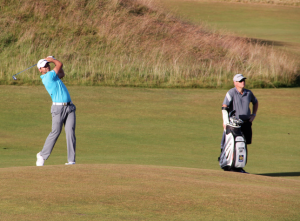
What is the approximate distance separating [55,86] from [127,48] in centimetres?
2214

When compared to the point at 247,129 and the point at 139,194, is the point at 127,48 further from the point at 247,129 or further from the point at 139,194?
the point at 139,194

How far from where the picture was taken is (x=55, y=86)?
867 cm

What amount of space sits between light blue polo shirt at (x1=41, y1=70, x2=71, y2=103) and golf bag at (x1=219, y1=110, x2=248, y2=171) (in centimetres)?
270

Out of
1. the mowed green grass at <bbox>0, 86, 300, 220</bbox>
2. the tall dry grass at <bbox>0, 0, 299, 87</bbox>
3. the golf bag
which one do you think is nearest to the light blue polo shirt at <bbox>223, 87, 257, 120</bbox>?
the golf bag

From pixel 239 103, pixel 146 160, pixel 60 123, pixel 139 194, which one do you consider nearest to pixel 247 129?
pixel 239 103

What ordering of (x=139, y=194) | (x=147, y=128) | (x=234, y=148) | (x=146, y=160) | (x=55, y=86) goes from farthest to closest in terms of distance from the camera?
1. (x=147, y=128)
2. (x=146, y=160)
3. (x=55, y=86)
4. (x=234, y=148)
5. (x=139, y=194)

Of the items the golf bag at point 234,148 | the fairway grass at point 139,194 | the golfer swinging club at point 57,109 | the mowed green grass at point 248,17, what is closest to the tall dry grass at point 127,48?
the mowed green grass at point 248,17

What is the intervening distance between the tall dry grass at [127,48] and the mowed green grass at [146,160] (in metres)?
3.06

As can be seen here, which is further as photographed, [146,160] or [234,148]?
[146,160]

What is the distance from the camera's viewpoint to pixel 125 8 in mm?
34969

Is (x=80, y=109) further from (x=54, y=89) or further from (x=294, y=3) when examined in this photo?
(x=294, y=3)

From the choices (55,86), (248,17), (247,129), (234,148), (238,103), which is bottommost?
(234,148)

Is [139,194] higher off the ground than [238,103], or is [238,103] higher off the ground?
[238,103]

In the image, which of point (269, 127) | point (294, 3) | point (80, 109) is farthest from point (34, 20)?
point (294, 3)
